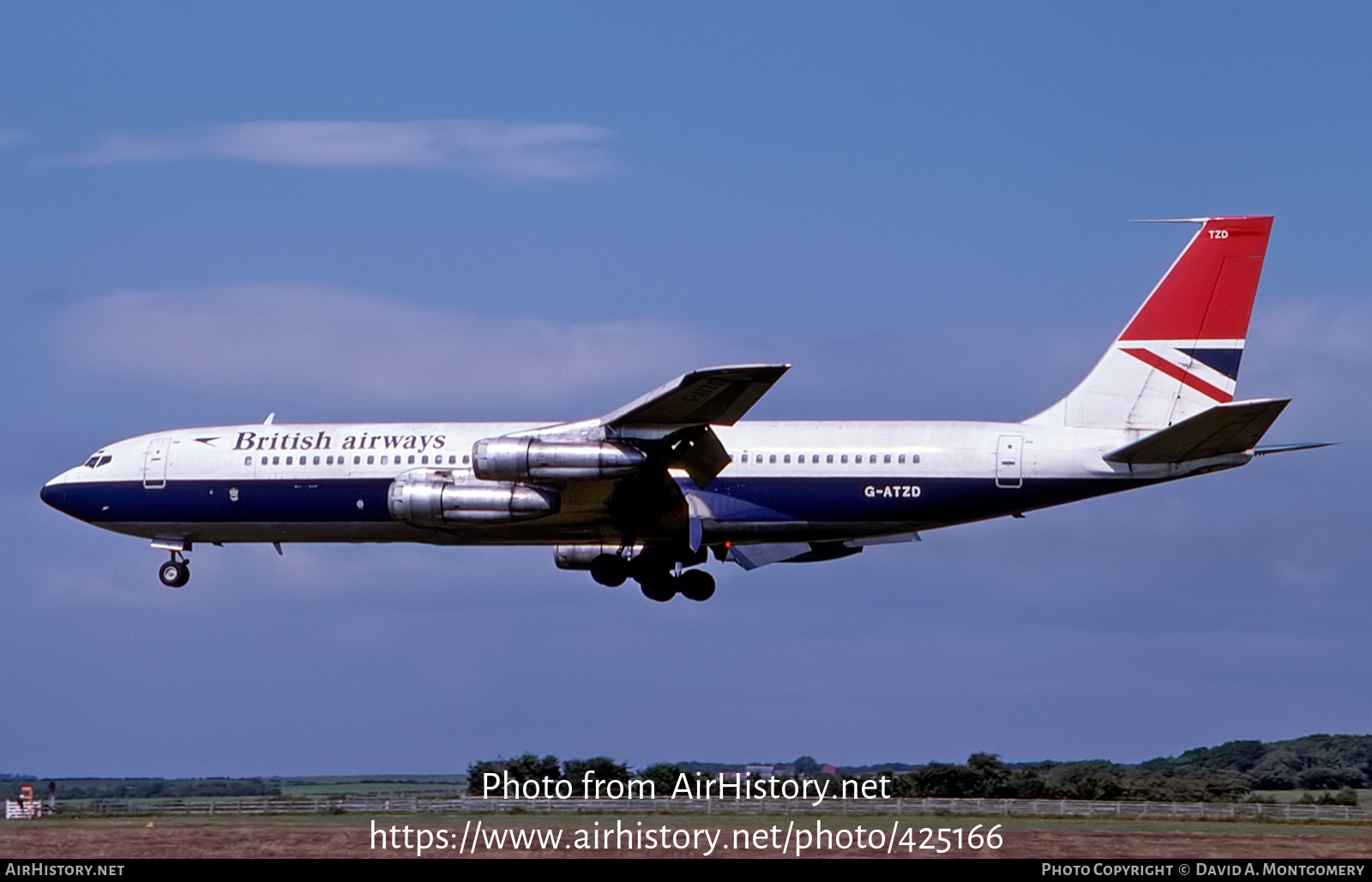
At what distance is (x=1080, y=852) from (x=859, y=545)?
13.3 meters

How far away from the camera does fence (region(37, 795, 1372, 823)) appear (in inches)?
1565

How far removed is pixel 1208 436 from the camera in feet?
123

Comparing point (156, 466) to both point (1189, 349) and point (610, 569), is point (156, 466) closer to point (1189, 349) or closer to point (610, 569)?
point (610, 569)

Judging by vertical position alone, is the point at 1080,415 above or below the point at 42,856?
above

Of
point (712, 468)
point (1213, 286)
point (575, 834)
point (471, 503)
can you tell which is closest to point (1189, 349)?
point (1213, 286)

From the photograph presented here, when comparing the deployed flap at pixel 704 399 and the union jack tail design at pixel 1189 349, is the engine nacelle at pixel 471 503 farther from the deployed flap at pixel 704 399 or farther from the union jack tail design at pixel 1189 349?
the union jack tail design at pixel 1189 349

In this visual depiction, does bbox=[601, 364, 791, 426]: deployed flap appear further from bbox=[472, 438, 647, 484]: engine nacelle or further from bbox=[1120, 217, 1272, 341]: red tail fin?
bbox=[1120, 217, 1272, 341]: red tail fin

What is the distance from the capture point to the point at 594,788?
143 ft
